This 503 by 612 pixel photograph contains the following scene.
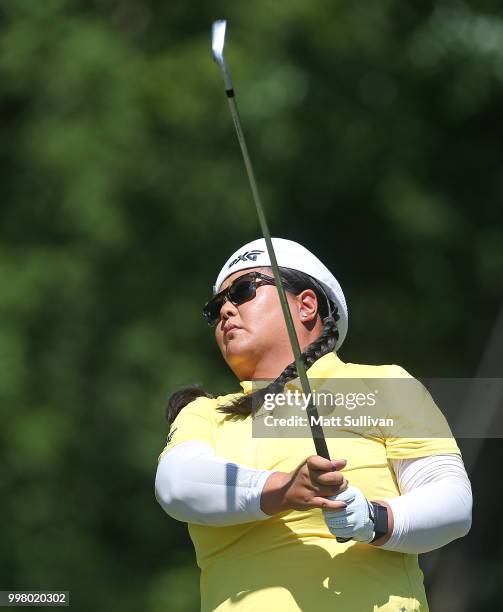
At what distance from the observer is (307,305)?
276 centimetres

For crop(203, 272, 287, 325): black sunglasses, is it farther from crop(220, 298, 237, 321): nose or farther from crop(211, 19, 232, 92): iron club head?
crop(211, 19, 232, 92): iron club head

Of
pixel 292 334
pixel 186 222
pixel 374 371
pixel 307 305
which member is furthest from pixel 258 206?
pixel 186 222

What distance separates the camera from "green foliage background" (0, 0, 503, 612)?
669 centimetres

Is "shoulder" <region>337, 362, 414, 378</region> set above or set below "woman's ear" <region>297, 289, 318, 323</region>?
below

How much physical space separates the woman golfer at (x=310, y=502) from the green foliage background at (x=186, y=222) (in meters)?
4.05

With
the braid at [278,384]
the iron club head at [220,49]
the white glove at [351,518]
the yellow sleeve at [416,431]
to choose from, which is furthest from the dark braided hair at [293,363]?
the iron club head at [220,49]

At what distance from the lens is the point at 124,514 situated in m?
7.15

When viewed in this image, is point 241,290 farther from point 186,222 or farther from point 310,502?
point 186,222

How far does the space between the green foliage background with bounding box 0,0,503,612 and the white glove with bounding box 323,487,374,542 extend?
431cm

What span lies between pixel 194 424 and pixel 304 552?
1.07 feet

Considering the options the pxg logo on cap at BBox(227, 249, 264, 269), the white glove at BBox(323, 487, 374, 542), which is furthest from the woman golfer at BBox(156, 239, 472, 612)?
the pxg logo on cap at BBox(227, 249, 264, 269)

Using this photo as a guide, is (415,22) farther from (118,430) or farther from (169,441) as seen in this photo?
(169,441)

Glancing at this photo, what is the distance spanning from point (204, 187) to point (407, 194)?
96 cm

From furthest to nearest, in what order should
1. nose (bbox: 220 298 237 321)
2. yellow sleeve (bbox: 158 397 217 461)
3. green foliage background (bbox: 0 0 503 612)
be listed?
green foliage background (bbox: 0 0 503 612)
nose (bbox: 220 298 237 321)
yellow sleeve (bbox: 158 397 217 461)
